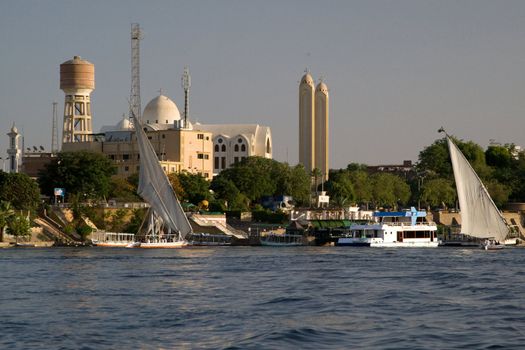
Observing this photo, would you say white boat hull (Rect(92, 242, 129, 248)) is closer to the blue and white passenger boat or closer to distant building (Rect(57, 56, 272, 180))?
the blue and white passenger boat

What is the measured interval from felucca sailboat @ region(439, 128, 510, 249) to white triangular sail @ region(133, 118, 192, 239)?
19462 millimetres

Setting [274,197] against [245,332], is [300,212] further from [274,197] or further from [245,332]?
[245,332]

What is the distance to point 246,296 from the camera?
1683 inches

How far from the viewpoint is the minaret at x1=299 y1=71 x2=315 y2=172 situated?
5974 inches

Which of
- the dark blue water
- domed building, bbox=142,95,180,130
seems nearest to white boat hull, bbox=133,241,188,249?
the dark blue water

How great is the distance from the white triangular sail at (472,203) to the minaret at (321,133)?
66.4 metres

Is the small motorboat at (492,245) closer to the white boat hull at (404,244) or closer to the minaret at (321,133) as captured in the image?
the white boat hull at (404,244)

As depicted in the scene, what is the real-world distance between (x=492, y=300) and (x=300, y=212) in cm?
7409

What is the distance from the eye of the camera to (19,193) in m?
97.1

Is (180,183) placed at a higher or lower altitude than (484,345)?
higher

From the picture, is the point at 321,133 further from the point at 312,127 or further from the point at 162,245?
the point at 162,245

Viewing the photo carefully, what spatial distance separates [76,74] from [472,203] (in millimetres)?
65438

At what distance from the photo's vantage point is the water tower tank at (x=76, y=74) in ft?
452

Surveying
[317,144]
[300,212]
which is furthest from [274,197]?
[317,144]
